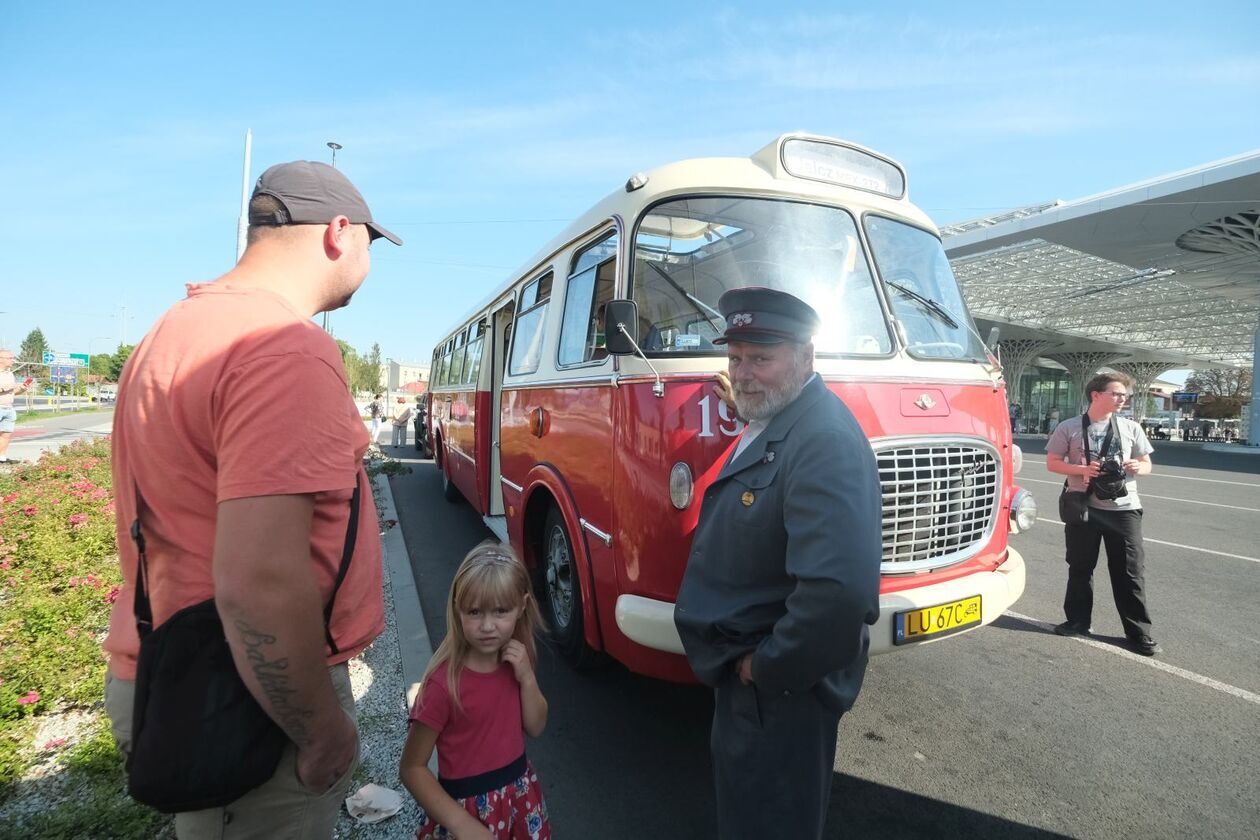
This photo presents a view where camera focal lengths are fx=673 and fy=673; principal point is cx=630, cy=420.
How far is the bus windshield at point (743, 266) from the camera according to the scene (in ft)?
11.2

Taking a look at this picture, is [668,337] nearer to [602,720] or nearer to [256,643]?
[602,720]

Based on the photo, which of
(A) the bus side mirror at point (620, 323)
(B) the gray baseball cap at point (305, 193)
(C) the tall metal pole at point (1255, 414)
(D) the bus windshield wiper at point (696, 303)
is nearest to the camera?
(B) the gray baseball cap at point (305, 193)

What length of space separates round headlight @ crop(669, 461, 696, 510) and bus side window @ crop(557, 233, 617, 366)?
0.99m

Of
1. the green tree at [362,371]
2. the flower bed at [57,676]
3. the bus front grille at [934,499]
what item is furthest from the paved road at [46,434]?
the green tree at [362,371]

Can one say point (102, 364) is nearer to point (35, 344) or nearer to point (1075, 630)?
point (35, 344)

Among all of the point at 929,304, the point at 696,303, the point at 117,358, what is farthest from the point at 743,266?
the point at 117,358

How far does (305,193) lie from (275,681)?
1.04 metres

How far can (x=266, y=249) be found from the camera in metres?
1.52

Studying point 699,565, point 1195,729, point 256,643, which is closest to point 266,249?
point 256,643

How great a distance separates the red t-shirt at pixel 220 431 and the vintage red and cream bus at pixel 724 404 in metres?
1.84

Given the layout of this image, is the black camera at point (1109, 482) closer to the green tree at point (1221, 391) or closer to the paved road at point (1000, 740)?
the paved road at point (1000, 740)

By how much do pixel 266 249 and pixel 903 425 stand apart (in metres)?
2.71

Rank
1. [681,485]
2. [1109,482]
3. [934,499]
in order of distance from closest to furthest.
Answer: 1. [681,485]
2. [934,499]
3. [1109,482]

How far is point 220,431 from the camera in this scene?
1.26m
